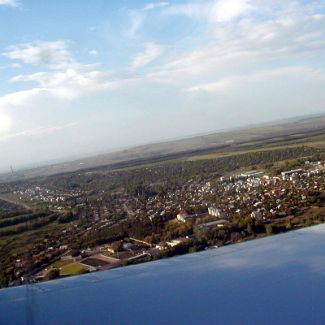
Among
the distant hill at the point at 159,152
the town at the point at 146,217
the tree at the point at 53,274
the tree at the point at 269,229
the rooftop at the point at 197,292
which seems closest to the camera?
the rooftop at the point at 197,292

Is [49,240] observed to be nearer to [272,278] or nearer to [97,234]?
[97,234]

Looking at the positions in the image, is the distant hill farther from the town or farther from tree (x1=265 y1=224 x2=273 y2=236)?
tree (x1=265 y1=224 x2=273 y2=236)

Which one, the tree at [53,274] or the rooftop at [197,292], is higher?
the rooftop at [197,292]

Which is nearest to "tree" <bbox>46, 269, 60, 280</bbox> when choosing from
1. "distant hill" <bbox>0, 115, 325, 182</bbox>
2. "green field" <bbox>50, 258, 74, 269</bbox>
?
"green field" <bbox>50, 258, 74, 269</bbox>

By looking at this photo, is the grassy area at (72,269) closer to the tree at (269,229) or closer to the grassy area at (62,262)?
the grassy area at (62,262)

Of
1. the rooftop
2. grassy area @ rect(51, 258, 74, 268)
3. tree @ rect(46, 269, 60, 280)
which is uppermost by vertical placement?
the rooftop

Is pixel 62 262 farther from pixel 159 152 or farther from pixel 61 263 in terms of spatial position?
pixel 159 152

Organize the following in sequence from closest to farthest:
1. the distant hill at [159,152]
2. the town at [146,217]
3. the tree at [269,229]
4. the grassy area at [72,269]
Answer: the grassy area at [72,269]
the town at [146,217]
the tree at [269,229]
the distant hill at [159,152]

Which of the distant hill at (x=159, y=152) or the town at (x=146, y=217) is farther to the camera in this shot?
the distant hill at (x=159, y=152)

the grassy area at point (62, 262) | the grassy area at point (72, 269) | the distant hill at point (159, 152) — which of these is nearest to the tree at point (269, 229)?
the grassy area at point (72, 269)

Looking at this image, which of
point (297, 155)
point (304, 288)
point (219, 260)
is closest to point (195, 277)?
point (219, 260)
